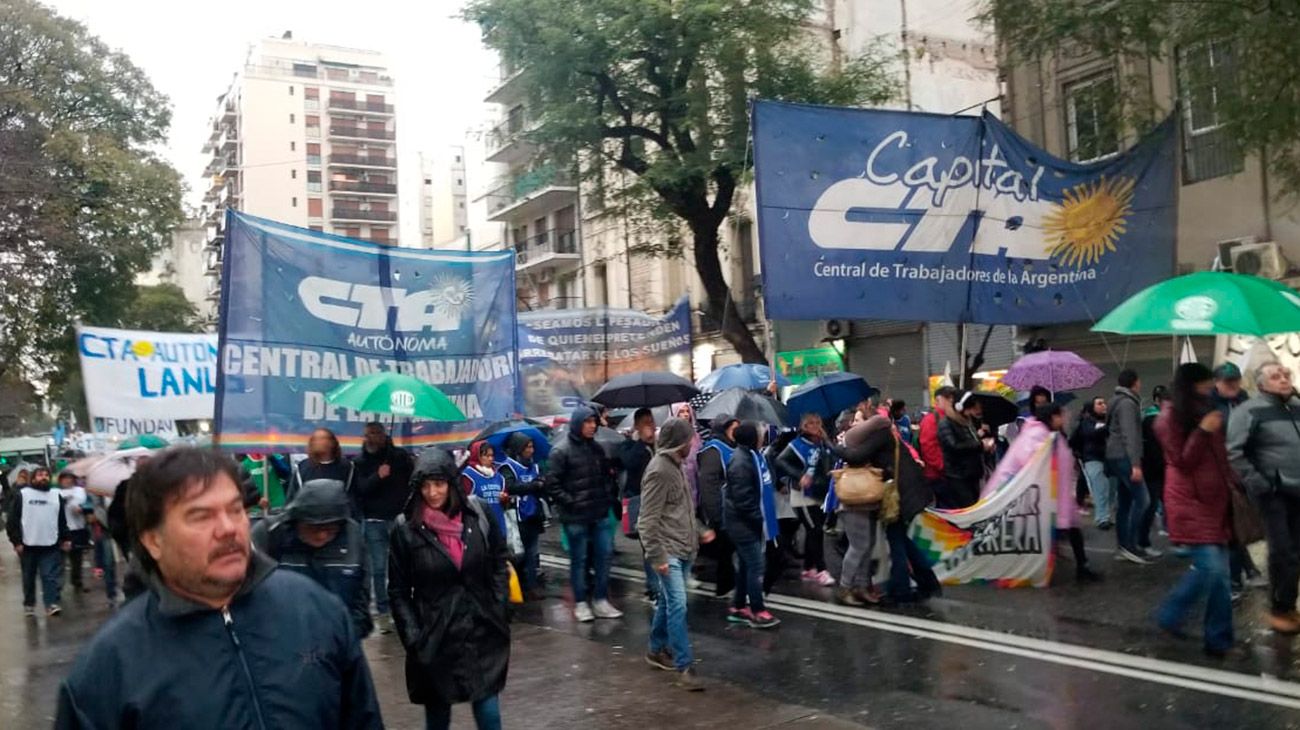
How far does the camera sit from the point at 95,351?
1199cm

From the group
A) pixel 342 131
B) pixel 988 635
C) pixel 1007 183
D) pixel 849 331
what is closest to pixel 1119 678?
pixel 988 635

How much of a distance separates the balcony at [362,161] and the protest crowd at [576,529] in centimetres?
7813

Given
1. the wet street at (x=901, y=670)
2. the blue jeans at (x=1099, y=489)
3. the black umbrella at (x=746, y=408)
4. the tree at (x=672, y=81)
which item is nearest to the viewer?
the wet street at (x=901, y=670)

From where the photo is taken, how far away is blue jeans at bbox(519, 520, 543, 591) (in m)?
10.7

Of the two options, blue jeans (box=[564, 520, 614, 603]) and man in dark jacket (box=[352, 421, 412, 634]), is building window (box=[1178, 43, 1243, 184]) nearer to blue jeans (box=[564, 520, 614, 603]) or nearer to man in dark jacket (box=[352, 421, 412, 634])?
blue jeans (box=[564, 520, 614, 603])

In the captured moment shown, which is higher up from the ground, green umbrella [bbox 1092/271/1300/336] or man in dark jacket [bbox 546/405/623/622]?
green umbrella [bbox 1092/271/1300/336]

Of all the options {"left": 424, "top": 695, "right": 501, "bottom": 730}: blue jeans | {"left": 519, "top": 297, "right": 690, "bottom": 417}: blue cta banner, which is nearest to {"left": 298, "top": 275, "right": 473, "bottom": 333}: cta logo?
{"left": 424, "top": 695, "right": 501, "bottom": 730}: blue jeans

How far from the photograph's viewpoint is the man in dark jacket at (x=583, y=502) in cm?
915

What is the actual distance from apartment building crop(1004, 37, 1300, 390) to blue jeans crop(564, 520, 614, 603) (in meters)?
8.03

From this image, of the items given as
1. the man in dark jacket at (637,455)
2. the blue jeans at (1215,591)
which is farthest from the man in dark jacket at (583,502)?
the blue jeans at (1215,591)

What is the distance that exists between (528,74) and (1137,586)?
53.1 feet

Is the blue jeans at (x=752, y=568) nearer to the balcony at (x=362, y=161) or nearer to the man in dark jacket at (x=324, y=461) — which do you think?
the man in dark jacket at (x=324, y=461)

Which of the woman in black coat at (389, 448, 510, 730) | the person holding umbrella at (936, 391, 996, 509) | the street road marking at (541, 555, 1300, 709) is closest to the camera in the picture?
the woman in black coat at (389, 448, 510, 730)

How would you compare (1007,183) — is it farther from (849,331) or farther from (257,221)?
(849,331)
